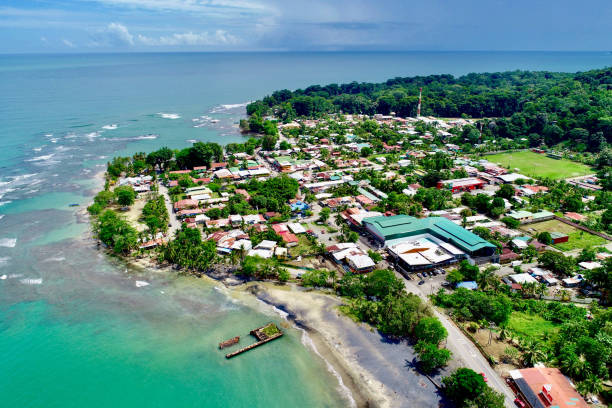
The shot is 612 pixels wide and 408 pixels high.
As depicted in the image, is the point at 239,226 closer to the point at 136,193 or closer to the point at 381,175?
the point at 136,193

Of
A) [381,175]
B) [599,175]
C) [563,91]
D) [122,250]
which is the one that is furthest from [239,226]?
[563,91]

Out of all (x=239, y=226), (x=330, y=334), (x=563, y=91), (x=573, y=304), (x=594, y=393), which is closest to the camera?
(x=594, y=393)

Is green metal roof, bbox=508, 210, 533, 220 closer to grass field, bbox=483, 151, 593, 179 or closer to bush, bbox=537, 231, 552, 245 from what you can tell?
bush, bbox=537, 231, 552, 245

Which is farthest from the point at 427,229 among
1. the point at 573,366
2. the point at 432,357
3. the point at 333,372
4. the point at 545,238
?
the point at 333,372

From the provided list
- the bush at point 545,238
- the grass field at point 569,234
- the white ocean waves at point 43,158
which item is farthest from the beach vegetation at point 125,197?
the bush at point 545,238

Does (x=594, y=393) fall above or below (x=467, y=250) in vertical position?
below

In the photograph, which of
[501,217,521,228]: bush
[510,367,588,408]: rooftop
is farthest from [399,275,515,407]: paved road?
[501,217,521,228]: bush

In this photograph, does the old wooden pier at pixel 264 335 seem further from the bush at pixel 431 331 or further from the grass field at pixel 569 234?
the grass field at pixel 569 234
